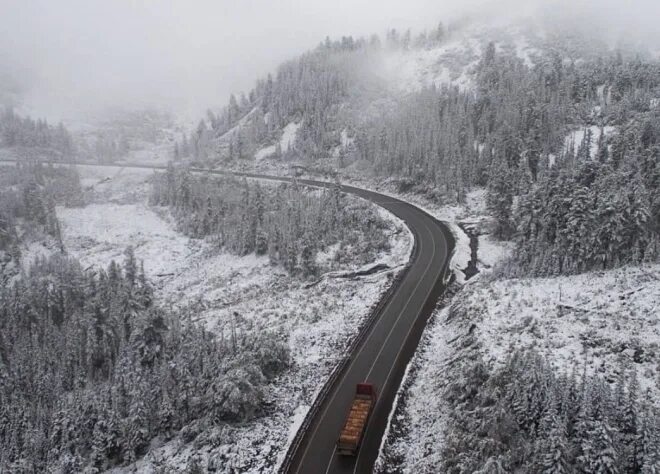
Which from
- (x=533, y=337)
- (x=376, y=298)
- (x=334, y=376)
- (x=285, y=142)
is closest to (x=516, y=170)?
(x=376, y=298)

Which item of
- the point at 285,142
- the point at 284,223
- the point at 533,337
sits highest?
the point at 285,142

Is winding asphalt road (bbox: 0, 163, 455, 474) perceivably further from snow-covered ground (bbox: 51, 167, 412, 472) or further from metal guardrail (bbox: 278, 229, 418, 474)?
snow-covered ground (bbox: 51, 167, 412, 472)

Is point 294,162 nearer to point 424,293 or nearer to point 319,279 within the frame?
point 319,279

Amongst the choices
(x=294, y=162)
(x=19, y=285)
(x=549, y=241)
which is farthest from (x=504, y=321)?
(x=294, y=162)

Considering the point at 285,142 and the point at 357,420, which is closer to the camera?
the point at 357,420

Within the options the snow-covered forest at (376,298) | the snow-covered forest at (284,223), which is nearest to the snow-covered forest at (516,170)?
the snow-covered forest at (376,298)

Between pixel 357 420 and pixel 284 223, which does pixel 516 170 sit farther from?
pixel 357 420
